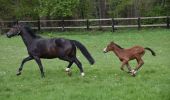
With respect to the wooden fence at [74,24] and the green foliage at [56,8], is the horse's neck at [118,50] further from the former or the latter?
the green foliage at [56,8]

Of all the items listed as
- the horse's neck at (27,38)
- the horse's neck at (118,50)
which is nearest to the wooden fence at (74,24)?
the horse's neck at (27,38)

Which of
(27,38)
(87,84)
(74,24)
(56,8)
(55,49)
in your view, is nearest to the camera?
(87,84)

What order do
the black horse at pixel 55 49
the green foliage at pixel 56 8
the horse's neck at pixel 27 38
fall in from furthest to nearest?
the green foliage at pixel 56 8, the horse's neck at pixel 27 38, the black horse at pixel 55 49

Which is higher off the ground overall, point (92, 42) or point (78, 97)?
point (78, 97)

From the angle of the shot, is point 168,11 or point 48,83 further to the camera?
point 168,11

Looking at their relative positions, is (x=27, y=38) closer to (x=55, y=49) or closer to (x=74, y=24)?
(x=55, y=49)

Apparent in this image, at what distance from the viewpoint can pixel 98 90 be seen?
11.6 meters

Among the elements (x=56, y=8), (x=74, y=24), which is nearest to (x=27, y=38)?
(x=56, y=8)

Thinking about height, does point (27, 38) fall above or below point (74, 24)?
above

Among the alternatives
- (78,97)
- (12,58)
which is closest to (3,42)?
(12,58)

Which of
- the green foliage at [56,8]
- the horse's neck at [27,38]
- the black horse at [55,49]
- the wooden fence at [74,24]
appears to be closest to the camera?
the black horse at [55,49]

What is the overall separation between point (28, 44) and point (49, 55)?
0.94 metres

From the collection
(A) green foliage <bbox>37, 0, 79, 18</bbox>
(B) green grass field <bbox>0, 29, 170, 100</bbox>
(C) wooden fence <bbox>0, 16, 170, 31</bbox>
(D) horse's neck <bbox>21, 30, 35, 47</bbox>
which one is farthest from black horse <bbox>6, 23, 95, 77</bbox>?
(A) green foliage <bbox>37, 0, 79, 18</bbox>

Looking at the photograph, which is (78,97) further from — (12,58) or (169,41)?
(169,41)
